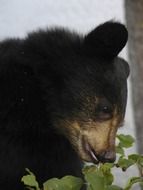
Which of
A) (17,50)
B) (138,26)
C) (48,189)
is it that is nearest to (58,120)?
(17,50)

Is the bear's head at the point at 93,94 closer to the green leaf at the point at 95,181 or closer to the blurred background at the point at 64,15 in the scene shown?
the green leaf at the point at 95,181

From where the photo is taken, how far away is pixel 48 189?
2.52m

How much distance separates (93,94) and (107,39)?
0.23 metres

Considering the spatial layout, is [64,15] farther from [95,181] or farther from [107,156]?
[95,181]

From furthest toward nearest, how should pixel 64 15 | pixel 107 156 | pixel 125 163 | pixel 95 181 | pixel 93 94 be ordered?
pixel 64 15 < pixel 93 94 < pixel 107 156 < pixel 125 163 < pixel 95 181

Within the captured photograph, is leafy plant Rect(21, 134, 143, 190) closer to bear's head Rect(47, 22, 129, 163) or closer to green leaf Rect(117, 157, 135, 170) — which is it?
green leaf Rect(117, 157, 135, 170)

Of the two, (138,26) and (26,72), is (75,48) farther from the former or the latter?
(138,26)

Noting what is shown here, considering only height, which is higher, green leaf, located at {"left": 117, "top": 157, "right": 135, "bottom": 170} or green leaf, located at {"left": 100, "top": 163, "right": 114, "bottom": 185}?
green leaf, located at {"left": 117, "top": 157, "right": 135, "bottom": 170}

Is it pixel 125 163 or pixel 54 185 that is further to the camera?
pixel 125 163

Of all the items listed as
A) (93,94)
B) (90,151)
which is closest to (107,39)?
(93,94)

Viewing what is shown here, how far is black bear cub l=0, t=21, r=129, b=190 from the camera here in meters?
3.21

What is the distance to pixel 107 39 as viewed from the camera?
3.19m

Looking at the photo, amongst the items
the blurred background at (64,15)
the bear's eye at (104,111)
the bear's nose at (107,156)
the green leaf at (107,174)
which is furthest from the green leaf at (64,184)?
the blurred background at (64,15)

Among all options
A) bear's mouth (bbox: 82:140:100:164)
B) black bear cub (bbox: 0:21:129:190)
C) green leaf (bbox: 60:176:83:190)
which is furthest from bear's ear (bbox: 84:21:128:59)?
green leaf (bbox: 60:176:83:190)
